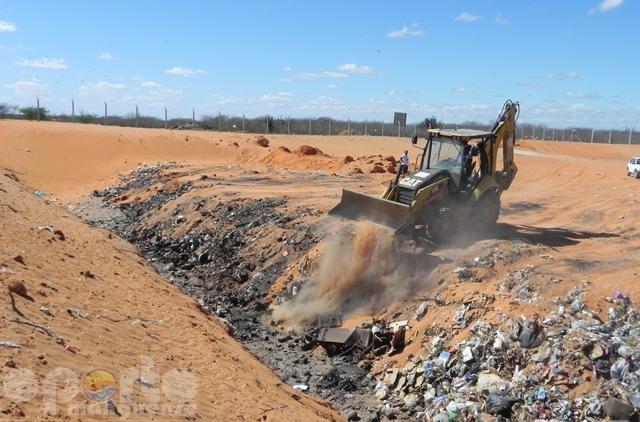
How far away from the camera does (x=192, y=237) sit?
56.1 ft

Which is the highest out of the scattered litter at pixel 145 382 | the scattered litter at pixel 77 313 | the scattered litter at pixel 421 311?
the scattered litter at pixel 77 313

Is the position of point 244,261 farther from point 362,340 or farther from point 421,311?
point 421,311

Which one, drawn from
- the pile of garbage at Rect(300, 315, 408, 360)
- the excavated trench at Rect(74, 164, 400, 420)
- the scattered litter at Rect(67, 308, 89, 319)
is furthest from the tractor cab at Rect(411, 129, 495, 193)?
the scattered litter at Rect(67, 308, 89, 319)

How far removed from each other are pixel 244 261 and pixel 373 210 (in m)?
3.75

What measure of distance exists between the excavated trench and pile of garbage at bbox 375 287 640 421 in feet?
2.81

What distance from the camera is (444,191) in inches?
494

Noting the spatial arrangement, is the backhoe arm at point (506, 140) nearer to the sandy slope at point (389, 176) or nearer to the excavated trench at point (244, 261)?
the sandy slope at point (389, 176)

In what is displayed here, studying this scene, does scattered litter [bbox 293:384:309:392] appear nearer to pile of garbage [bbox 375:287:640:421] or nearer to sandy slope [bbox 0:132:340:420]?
sandy slope [bbox 0:132:340:420]

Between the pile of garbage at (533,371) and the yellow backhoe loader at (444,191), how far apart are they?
328 centimetres

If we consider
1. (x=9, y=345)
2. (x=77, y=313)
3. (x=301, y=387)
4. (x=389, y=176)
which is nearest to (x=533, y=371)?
(x=301, y=387)

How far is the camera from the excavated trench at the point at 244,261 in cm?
971

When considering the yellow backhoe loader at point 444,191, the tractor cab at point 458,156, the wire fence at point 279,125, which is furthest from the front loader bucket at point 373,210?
the wire fence at point 279,125

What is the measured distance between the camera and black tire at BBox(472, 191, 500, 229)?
13109mm

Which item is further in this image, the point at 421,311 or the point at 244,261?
the point at 244,261
